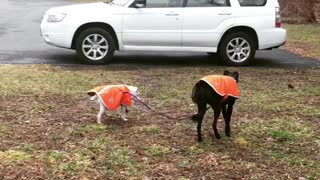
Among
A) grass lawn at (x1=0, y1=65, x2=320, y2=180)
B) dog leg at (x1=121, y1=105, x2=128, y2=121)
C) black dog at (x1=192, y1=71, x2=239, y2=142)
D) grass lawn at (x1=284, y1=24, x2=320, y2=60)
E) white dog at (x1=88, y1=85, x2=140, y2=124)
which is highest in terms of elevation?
black dog at (x1=192, y1=71, x2=239, y2=142)

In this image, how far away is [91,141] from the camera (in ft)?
17.3

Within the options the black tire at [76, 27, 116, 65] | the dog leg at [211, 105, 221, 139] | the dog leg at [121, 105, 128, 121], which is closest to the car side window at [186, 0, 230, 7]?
the black tire at [76, 27, 116, 65]

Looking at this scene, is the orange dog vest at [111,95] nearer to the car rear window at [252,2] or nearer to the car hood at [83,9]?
the car hood at [83,9]

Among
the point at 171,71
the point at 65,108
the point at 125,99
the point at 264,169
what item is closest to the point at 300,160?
the point at 264,169

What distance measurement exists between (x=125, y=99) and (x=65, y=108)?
1135 millimetres

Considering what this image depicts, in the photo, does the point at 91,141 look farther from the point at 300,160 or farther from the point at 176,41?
the point at 176,41

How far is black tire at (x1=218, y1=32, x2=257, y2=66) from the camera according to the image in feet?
34.3

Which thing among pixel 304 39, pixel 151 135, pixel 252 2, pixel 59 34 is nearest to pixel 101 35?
pixel 59 34

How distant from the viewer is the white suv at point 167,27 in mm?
10078

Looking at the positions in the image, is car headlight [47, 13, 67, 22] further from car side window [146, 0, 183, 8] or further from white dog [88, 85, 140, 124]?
white dog [88, 85, 140, 124]

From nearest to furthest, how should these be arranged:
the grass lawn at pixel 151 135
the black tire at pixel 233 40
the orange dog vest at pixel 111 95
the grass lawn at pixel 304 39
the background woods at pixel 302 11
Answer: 1. the grass lawn at pixel 151 135
2. the orange dog vest at pixel 111 95
3. the black tire at pixel 233 40
4. the grass lawn at pixel 304 39
5. the background woods at pixel 302 11

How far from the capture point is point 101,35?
10.1 meters

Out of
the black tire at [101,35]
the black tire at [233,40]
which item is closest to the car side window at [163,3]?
the black tire at [101,35]

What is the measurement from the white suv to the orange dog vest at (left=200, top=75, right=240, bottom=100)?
5.20 metres
